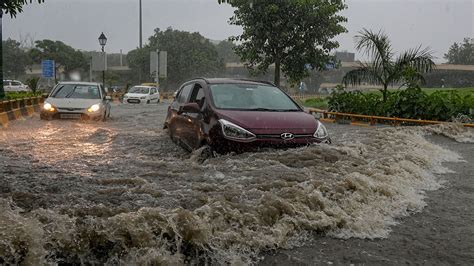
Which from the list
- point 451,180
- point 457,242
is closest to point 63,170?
point 457,242

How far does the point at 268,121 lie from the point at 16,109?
1035 centimetres

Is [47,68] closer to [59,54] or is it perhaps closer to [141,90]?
[141,90]

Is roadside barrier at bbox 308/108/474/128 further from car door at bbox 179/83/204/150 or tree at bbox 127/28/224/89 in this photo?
tree at bbox 127/28/224/89

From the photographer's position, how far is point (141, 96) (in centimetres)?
2955

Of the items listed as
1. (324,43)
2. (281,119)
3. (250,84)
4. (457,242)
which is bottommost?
(457,242)

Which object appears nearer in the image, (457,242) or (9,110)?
(457,242)

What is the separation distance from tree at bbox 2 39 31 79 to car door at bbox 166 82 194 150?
59638 mm

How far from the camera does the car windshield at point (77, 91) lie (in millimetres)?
13641

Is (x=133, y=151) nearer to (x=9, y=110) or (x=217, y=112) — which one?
(x=217, y=112)

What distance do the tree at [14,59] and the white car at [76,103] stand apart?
175 feet

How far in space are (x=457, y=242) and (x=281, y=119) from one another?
2990 millimetres

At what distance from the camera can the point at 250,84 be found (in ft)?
25.3

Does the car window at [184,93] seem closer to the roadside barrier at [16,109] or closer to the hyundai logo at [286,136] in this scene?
the hyundai logo at [286,136]

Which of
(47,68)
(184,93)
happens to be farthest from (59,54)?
(184,93)
